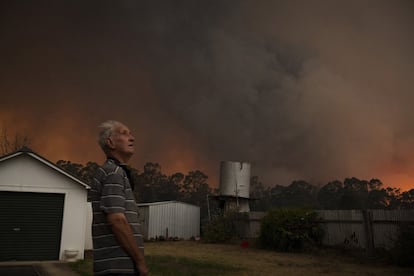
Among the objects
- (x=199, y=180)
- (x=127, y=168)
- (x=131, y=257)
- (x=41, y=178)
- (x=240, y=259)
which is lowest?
(x=240, y=259)

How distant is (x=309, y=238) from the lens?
Result: 59.0 feet

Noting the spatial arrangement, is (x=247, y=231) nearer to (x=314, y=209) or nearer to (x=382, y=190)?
(x=314, y=209)

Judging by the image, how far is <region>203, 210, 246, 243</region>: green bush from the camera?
932 inches

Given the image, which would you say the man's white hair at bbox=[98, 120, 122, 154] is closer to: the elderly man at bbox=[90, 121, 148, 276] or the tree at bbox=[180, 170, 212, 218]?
the elderly man at bbox=[90, 121, 148, 276]

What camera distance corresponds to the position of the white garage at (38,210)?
538 inches

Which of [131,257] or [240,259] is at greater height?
[131,257]

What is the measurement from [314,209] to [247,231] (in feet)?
18.8

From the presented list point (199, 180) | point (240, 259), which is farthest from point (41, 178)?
point (199, 180)

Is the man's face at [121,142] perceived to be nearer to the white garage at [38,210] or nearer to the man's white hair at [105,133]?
the man's white hair at [105,133]

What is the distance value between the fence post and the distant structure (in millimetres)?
11267

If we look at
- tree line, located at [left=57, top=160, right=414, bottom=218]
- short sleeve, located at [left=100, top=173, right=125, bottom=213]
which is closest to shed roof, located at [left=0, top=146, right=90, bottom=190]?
short sleeve, located at [left=100, top=173, right=125, bottom=213]

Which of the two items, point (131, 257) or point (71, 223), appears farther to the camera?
point (71, 223)

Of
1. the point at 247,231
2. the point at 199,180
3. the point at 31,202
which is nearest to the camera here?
the point at 31,202

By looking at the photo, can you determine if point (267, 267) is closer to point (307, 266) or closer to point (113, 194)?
point (307, 266)
